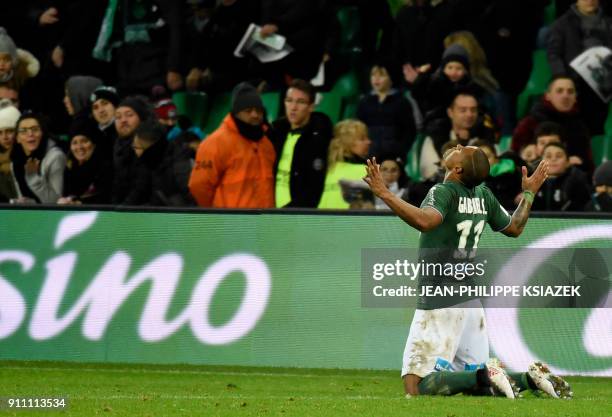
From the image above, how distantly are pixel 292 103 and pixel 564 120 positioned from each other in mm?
2992

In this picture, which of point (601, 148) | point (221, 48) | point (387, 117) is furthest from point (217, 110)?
point (601, 148)

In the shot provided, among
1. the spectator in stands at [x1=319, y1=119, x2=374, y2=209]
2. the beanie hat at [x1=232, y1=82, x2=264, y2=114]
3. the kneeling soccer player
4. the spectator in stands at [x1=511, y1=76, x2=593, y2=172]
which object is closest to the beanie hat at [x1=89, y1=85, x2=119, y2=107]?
the beanie hat at [x1=232, y1=82, x2=264, y2=114]

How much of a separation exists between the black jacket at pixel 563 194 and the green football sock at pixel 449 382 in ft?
14.6

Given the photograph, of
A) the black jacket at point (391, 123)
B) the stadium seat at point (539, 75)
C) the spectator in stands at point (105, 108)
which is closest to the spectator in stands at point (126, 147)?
the spectator in stands at point (105, 108)

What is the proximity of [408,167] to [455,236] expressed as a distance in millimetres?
6480

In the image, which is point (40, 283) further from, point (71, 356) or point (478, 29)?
point (478, 29)

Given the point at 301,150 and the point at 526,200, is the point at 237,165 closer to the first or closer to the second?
the point at 301,150

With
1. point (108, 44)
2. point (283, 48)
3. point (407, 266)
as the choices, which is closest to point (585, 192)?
point (407, 266)

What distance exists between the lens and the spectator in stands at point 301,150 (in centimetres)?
1606

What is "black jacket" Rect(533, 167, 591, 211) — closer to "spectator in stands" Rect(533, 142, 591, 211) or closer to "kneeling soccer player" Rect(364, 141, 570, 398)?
"spectator in stands" Rect(533, 142, 591, 211)

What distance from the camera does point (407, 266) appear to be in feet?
46.7

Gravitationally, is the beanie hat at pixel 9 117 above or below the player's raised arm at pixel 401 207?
above

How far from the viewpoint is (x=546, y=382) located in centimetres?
1126

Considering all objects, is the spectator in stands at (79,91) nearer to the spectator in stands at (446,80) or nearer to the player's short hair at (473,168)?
the spectator in stands at (446,80)
